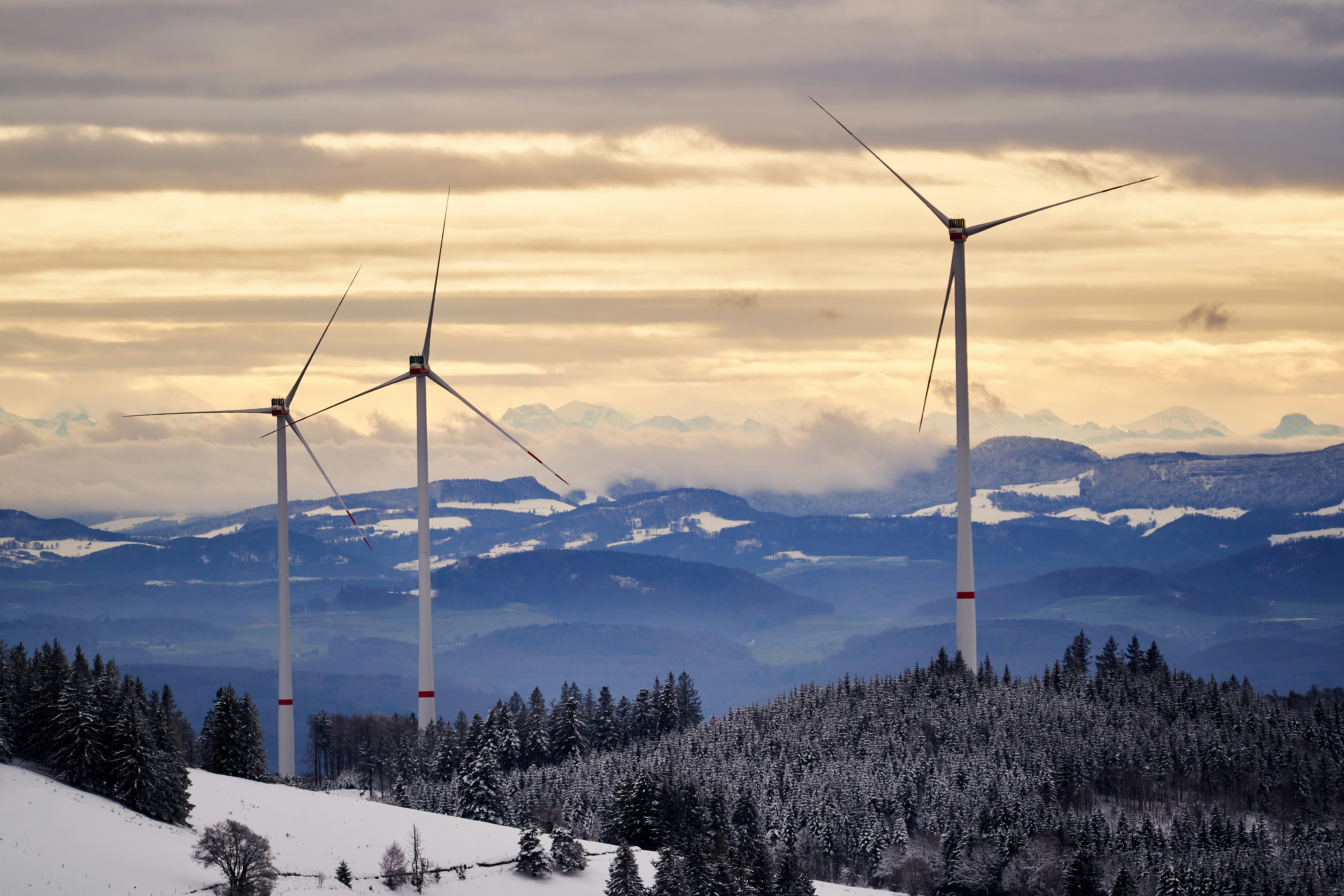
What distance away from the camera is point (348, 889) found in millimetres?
147000

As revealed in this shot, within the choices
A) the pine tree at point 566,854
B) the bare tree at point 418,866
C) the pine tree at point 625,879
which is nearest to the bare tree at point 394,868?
the bare tree at point 418,866

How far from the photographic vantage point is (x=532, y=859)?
164m

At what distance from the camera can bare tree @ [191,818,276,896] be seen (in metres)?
136

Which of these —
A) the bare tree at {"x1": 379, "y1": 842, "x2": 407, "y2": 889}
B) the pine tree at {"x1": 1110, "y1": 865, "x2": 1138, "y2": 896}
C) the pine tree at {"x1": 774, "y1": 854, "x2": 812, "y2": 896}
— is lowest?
the pine tree at {"x1": 1110, "y1": 865, "x2": 1138, "y2": 896}

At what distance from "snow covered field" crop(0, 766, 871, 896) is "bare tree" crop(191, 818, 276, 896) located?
221 cm

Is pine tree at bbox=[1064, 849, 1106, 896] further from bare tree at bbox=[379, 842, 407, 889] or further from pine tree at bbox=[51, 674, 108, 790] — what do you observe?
pine tree at bbox=[51, 674, 108, 790]

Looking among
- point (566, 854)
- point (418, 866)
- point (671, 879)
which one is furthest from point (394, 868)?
point (671, 879)

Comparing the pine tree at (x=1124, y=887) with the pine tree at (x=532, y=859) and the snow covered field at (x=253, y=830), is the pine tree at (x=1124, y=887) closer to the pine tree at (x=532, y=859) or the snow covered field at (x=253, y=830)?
the snow covered field at (x=253, y=830)

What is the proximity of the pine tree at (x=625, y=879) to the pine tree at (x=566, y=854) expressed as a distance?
545 inches

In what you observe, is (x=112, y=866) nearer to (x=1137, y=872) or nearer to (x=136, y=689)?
(x=136, y=689)

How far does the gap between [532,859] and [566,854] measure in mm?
5147

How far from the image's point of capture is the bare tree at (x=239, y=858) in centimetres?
13650

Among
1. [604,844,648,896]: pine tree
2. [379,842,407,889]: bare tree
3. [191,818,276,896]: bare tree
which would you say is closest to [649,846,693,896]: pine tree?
[604,844,648,896]: pine tree

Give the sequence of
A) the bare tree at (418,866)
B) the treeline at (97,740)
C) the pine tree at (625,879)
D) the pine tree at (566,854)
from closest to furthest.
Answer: the pine tree at (625,879), the bare tree at (418,866), the treeline at (97,740), the pine tree at (566,854)
